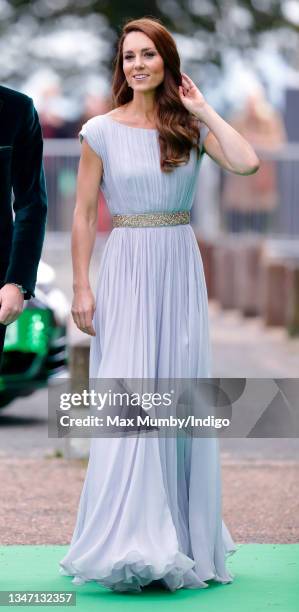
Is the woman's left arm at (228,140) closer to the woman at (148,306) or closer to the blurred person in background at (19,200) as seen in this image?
the woman at (148,306)

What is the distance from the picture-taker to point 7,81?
A: 29172 millimetres

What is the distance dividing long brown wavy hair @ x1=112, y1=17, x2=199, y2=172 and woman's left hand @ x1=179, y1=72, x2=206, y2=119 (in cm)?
2

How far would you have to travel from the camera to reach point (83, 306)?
596 cm

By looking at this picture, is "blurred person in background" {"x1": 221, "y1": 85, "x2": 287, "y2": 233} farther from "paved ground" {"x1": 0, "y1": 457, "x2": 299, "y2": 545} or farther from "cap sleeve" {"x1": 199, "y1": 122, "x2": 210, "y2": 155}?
"cap sleeve" {"x1": 199, "y1": 122, "x2": 210, "y2": 155}

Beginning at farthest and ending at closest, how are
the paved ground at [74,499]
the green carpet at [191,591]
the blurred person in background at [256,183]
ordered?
the blurred person in background at [256,183] < the paved ground at [74,499] < the green carpet at [191,591]

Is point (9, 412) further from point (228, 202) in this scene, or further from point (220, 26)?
point (220, 26)

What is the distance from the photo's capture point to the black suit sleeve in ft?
18.1

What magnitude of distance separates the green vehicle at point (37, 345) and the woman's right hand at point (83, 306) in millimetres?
4326

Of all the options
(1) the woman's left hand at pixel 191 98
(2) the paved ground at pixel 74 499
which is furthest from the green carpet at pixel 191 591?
(1) the woman's left hand at pixel 191 98

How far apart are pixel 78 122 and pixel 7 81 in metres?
8.47

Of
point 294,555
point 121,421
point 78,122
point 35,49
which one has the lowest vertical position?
point 294,555

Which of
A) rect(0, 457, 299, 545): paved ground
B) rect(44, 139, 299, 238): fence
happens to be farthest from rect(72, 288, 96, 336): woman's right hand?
rect(44, 139, 299, 238): fence

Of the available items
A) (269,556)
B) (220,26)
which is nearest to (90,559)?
(269,556)

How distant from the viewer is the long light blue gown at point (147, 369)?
19.2 ft
